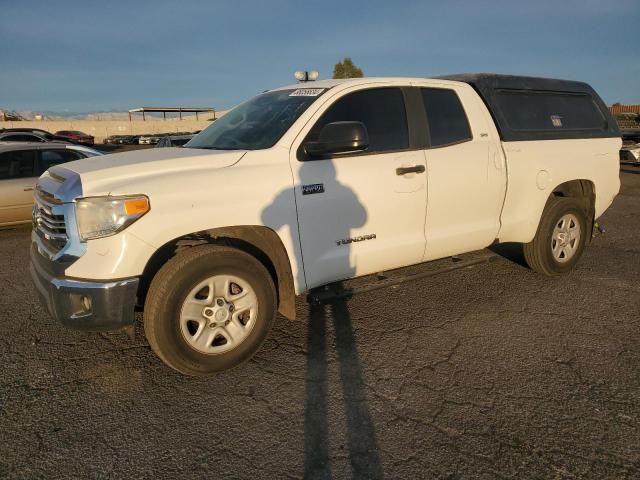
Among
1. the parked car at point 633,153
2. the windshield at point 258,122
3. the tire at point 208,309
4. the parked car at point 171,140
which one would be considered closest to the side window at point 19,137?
the parked car at point 171,140

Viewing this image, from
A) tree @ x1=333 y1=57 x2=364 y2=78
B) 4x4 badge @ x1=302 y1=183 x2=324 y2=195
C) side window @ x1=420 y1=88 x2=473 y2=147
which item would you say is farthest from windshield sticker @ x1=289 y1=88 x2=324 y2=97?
tree @ x1=333 y1=57 x2=364 y2=78

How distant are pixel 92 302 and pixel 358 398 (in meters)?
1.64

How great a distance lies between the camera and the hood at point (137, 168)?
9.06 ft

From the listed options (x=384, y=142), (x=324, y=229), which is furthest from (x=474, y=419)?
(x=384, y=142)

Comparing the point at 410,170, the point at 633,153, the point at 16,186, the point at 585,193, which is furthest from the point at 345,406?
the point at 633,153

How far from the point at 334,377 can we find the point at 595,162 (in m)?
3.75

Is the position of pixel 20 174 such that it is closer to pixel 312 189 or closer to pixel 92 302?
pixel 92 302

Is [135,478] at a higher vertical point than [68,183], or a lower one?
lower

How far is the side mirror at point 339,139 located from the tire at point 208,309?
0.89 meters

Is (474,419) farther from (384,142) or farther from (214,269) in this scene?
(384,142)

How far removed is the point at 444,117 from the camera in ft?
13.1

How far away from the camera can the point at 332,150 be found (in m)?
→ 3.23

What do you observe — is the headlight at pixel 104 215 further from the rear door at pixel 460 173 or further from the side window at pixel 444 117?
the side window at pixel 444 117

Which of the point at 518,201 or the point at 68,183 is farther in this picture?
the point at 518,201
